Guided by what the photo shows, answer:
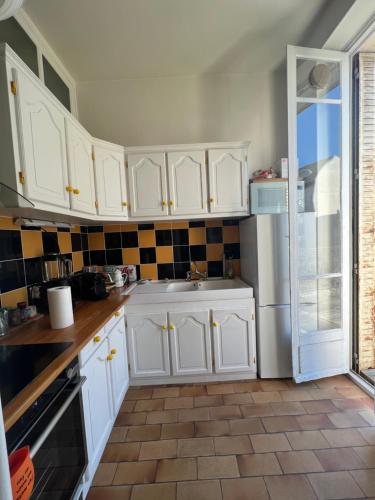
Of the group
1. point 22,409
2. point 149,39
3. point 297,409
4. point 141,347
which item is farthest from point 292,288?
point 149,39

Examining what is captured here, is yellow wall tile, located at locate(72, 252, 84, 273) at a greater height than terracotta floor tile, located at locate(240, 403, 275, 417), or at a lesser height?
greater

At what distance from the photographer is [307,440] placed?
1463mm

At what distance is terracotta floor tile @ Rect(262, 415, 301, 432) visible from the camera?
1.55 meters

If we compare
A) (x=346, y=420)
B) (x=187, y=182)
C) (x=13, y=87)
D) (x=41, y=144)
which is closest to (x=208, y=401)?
(x=346, y=420)

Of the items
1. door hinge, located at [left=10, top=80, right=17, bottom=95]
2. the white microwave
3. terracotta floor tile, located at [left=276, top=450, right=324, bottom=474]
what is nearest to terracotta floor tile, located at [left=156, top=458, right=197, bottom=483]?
terracotta floor tile, located at [left=276, top=450, right=324, bottom=474]

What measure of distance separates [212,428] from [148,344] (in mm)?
759

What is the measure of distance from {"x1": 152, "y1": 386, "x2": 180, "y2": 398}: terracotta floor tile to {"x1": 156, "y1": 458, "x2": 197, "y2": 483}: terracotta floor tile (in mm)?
552

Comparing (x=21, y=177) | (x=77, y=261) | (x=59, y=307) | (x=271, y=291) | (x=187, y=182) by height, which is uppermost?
(x=187, y=182)

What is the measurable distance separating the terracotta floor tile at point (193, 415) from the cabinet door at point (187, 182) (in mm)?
1541

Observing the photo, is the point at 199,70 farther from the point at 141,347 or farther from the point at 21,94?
the point at 141,347

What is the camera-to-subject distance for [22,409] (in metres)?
0.71

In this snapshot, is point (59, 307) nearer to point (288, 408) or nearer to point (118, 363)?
point (118, 363)

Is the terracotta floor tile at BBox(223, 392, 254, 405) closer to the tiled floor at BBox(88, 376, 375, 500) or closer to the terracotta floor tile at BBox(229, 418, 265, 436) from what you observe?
the tiled floor at BBox(88, 376, 375, 500)

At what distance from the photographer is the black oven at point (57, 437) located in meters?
0.78
